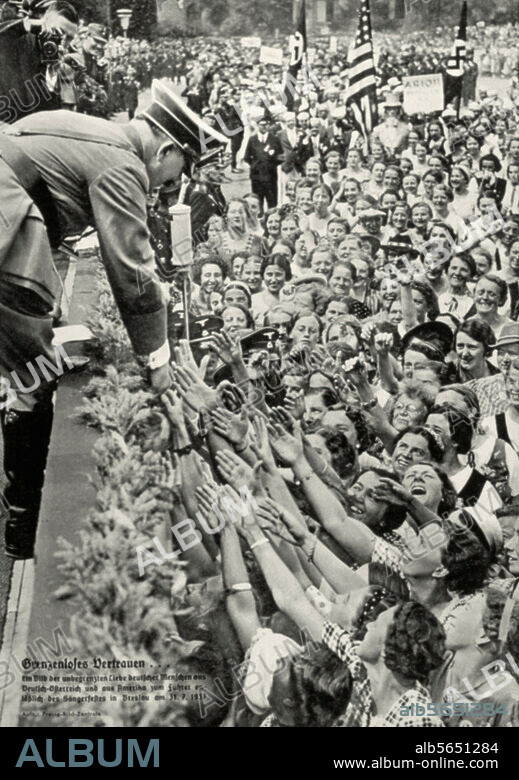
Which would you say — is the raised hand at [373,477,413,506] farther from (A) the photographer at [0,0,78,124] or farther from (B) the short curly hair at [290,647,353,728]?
(A) the photographer at [0,0,78,124]

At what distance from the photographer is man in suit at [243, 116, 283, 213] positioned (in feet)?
16.2

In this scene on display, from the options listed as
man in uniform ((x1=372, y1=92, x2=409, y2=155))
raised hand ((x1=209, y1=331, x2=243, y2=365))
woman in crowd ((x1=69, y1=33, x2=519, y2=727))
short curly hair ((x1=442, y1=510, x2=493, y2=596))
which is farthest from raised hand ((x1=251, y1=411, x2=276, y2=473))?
man in uniform ((x1=372, y1=92, x2=409, y2=155))

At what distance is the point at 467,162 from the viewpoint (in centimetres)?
526

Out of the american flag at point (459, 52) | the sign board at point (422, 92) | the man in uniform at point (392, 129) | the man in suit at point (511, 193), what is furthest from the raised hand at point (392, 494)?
the american flag at point (459, 52)

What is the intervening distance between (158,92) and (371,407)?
5.67 ft

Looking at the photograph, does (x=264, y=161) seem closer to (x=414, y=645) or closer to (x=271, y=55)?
(x=271, y=55)

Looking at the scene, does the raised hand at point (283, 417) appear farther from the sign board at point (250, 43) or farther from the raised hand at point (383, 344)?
the sign board at point (250, 43)

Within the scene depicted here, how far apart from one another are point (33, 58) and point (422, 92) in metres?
1.84

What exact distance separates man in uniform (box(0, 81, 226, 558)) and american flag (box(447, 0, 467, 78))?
1221 millimetres

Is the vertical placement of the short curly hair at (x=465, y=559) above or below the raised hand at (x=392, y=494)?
below

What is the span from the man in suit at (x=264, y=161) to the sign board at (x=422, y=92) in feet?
2.24

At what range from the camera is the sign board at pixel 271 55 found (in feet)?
16.0
